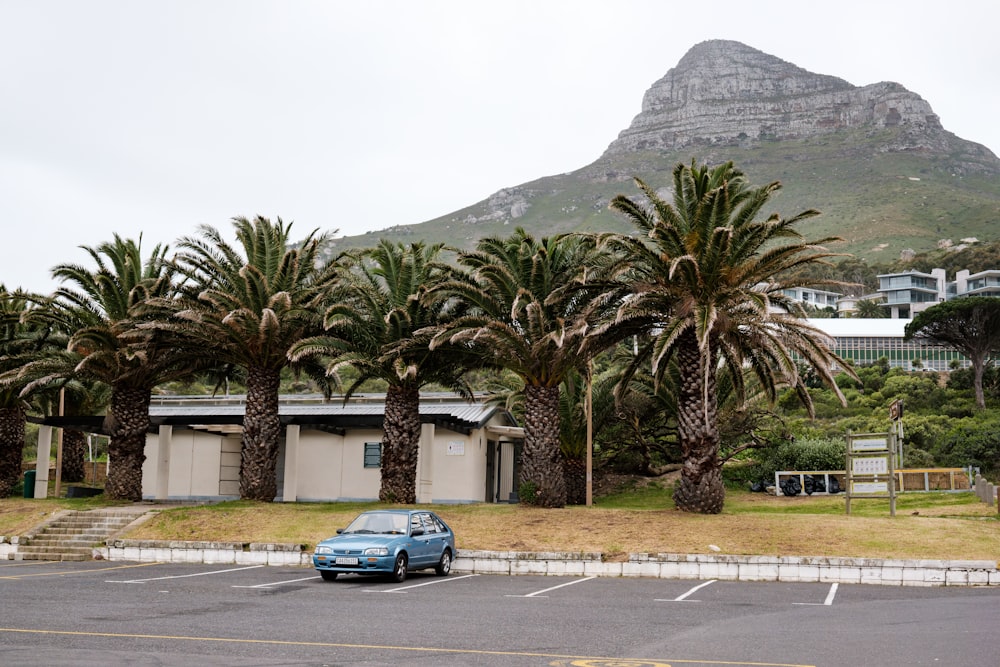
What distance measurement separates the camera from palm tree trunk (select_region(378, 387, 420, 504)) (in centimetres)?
2880

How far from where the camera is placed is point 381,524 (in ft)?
63.5

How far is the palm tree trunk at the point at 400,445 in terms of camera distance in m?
28.8

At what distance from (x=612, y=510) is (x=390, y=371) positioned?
808 cm

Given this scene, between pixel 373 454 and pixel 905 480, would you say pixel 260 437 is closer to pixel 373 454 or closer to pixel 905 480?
pixel 373 454

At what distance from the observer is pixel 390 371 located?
28.5m

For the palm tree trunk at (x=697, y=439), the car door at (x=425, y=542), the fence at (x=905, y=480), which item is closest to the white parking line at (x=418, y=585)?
the car door at (x=425, y=542)

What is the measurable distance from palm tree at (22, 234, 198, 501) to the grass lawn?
6.85 feet

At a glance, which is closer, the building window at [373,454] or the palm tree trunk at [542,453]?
the palm tree trunk at [542,453]

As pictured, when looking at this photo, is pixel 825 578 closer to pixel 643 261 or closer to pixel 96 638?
pixel 643 261

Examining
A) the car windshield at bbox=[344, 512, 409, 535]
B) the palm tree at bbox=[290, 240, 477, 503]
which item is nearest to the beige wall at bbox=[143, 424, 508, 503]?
the palm tree at bbox=[290, 240, 477, 503]

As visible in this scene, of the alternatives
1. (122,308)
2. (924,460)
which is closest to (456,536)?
(122,308)

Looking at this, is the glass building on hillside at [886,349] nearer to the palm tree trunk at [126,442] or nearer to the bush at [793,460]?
the bush at [793,460]

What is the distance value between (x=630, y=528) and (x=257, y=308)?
1377 centimetres

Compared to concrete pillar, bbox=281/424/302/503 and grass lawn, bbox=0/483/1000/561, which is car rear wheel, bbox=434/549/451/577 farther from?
concrete pillar, bbox=281/424/302/503
